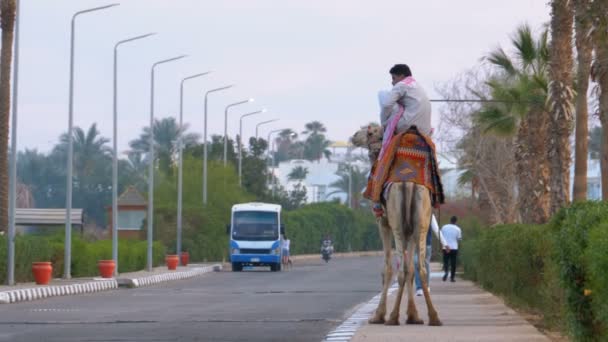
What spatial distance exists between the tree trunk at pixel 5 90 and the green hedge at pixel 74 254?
4.91 feet

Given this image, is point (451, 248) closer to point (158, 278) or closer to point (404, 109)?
point (158, 278)

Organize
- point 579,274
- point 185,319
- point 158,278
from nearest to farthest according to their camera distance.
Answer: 1. point 579,274
2. point 185,319
3. point 158,278

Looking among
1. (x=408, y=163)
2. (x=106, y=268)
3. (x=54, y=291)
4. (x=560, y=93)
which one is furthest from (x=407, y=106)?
(x=106, y=268)

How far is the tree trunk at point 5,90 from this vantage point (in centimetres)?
3884

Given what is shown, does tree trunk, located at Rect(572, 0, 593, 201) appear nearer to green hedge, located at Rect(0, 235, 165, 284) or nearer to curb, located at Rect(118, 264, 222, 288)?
green hedge, located at Rect(0, 235, 165, 284)

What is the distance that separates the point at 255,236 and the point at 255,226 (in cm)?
57

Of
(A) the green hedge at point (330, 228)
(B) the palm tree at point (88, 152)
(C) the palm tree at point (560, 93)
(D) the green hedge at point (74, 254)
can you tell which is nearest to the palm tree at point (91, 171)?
(B) the palm tree at point (88, 152)

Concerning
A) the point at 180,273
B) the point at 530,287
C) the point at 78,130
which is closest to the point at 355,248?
the point at 78,130

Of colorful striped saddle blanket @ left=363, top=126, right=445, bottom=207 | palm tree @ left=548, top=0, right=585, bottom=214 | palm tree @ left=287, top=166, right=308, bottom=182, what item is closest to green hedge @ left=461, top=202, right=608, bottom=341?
colorful striped saddle blanket @ left=363, top=126, right=445, bottom=207

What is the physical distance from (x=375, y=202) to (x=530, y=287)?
4.32 meters

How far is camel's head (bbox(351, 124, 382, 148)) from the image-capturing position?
14.7m

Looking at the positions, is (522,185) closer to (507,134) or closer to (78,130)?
(507,134)

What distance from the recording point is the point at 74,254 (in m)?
42.8

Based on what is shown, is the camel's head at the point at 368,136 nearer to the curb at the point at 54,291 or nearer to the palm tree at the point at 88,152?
the curb at the point at 54,291
